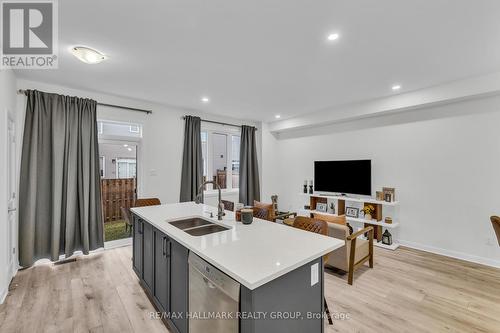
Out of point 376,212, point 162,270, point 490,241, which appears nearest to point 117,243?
point 162,270

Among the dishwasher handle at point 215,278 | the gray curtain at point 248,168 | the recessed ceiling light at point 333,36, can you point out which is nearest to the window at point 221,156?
the gray curtain at point 248,168

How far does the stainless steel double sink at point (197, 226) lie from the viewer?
90.5 inches

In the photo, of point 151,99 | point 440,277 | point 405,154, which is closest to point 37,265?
point 151,99

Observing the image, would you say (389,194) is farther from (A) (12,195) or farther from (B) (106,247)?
(A) (12,195)

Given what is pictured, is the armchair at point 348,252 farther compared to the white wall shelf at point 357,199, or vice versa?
the white wall shelf at point 357,199

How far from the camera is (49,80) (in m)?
3.43

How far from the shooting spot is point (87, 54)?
8.32 ft

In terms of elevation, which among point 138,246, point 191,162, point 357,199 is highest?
point 191,162

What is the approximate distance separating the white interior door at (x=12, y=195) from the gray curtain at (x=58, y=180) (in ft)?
0.34

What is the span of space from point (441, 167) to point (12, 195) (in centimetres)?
652

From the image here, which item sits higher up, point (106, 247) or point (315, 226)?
point (315, 226)

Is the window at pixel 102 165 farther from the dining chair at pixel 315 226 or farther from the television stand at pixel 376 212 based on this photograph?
the television stand at pixel 376 212

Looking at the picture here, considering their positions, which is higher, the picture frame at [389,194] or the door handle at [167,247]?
the picture frame at [389,194]

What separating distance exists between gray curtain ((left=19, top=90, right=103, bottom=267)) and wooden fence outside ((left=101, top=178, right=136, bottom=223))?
23.4 inches
